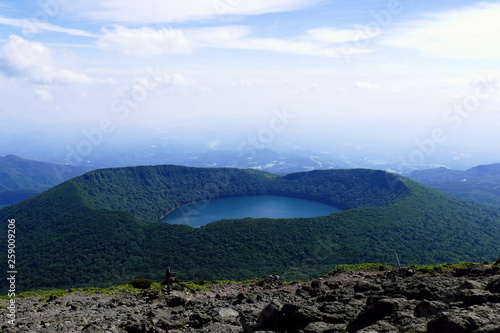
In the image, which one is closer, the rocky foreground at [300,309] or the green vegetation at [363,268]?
the rocky foreground at [300,309]

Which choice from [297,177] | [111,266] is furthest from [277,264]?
[297,177]

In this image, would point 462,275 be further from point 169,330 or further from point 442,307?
point 169,330

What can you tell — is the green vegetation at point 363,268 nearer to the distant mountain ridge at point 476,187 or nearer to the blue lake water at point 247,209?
the blue lake water at point 247,209

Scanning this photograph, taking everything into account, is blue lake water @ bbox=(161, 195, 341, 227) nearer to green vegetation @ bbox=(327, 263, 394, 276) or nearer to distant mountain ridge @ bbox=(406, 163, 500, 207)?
distant mountain ridge @ bbox=(406, 163, 500, 207)

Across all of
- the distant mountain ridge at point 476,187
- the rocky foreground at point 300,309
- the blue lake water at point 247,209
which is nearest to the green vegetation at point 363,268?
the rocky foreground at point 300,309

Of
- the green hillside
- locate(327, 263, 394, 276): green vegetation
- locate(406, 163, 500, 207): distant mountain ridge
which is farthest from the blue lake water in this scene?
locate(327, 263, 394, 276): green vegetation

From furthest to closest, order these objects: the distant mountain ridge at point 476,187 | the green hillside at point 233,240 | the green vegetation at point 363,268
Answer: the distant mountain ridge at point 476,187
the green hillside at point 233,240
the green vegetation at point 363,268
